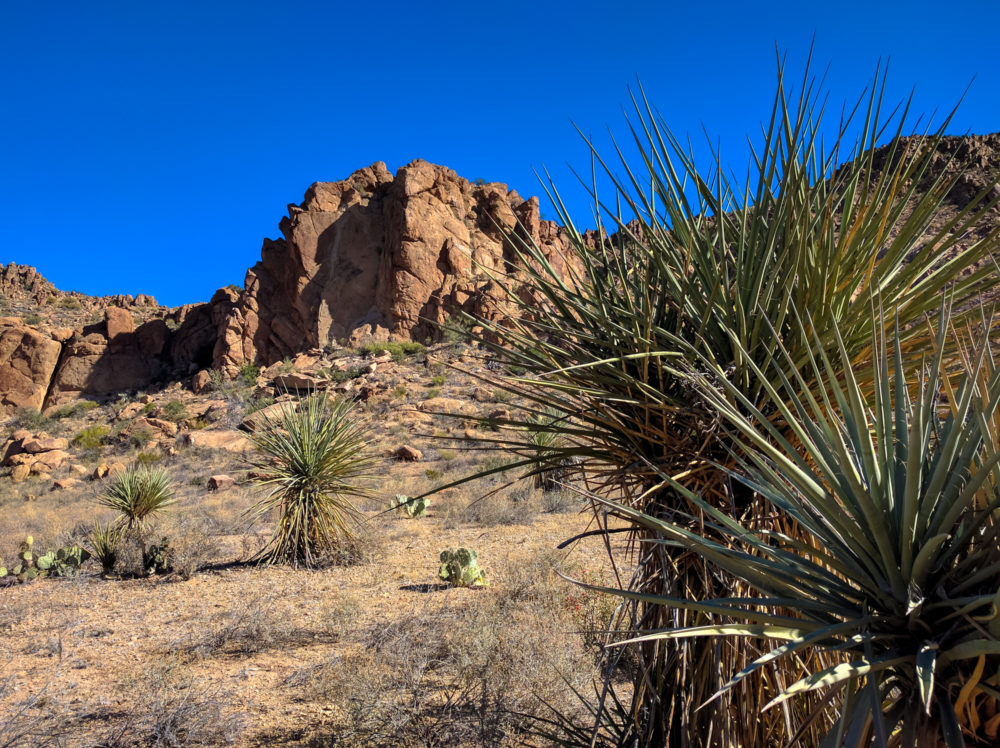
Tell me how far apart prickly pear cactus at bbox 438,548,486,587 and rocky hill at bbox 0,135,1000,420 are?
22875 mm

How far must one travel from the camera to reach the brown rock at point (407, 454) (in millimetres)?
16672

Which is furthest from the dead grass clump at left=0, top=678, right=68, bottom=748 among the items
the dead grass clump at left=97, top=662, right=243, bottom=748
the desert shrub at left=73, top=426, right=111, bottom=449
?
the desert shrub at left=73, top=426, right=111, bottom=449

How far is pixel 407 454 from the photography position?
16672 millimetres

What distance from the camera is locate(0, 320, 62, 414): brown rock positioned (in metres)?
32.7

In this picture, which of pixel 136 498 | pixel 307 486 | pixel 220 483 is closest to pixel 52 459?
pixel 220 483

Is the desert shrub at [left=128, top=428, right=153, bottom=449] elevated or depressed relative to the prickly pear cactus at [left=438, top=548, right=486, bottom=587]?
elevated

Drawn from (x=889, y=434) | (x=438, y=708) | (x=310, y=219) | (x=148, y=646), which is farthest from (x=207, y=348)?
(x=889, y=434)

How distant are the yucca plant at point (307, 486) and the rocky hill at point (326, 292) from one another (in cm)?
2075

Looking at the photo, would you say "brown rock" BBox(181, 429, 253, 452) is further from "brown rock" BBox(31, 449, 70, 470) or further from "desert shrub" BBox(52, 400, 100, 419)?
"desert shrub" BBox(52, 400, 100, 419)

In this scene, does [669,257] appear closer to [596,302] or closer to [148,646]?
[596,302]

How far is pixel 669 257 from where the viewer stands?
2.61 metres

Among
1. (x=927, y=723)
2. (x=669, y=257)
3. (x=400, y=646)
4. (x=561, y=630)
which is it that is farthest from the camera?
(x=561, y=630)

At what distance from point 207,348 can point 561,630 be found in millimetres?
36450

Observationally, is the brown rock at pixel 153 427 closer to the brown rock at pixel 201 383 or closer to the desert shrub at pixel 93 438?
the desert shrub at pixel 93 438
